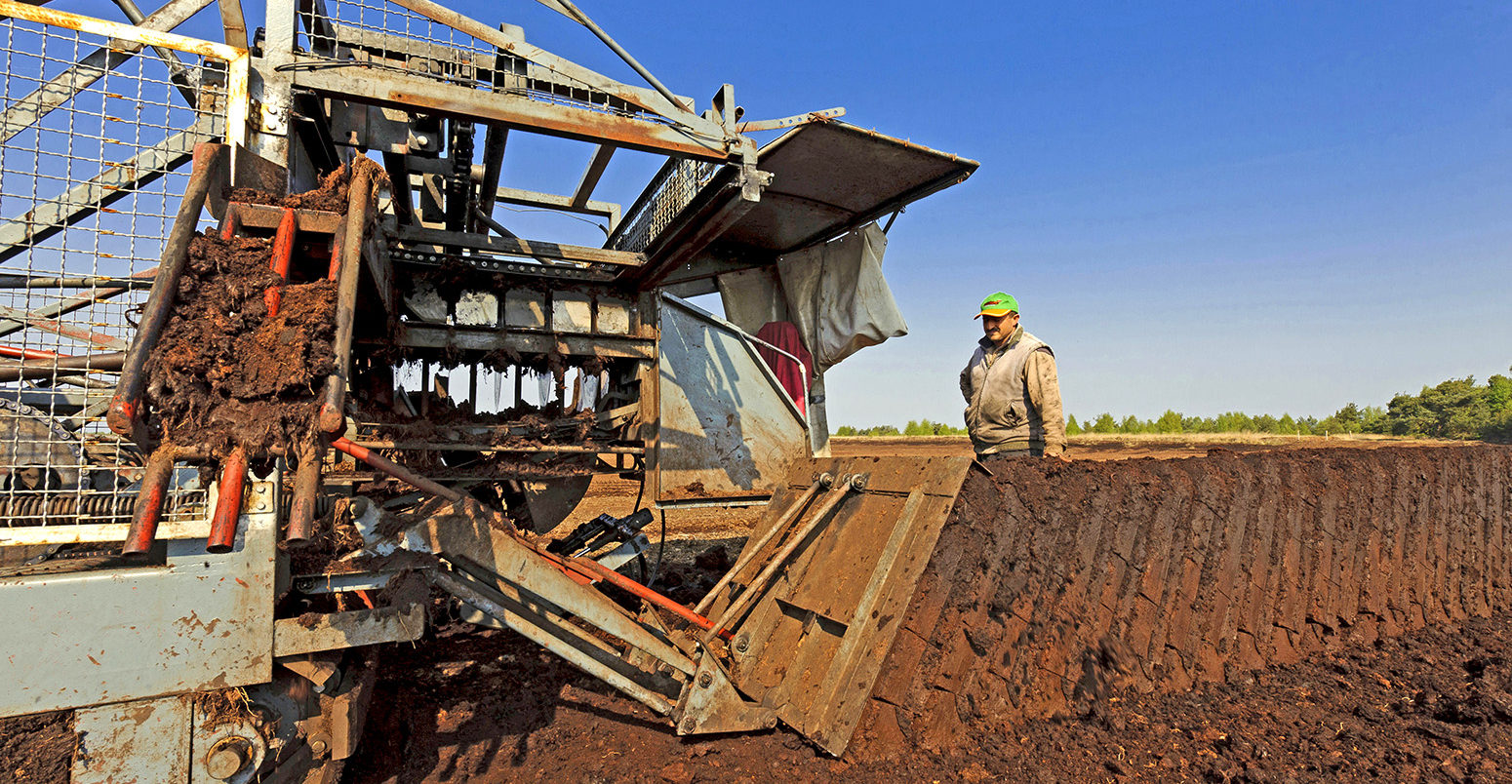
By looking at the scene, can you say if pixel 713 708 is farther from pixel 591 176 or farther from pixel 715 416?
pixel 591 176

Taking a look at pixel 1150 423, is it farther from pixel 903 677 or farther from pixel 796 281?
pixel 903 677

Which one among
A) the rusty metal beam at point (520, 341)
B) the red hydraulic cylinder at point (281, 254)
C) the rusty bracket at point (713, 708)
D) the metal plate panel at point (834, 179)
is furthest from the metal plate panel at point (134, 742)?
the metal plate panel at point (834, 179)

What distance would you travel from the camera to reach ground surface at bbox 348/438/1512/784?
2.80 m

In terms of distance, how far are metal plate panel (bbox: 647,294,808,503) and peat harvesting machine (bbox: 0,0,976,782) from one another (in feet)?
0.08

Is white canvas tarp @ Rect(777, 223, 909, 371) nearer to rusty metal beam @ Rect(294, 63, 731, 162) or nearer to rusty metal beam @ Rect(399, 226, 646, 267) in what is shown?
rusty metal beam @ Rect(399, 226, 646, 267)

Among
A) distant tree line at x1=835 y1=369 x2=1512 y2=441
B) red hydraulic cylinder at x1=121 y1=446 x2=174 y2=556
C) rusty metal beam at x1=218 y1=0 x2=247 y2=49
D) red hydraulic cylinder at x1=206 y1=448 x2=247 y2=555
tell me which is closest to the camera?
red hydraulic cylinder at x1=121 y1=446 x2=174 y2=556

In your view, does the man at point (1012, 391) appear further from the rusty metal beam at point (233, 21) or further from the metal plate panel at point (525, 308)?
the rusty metal beam at point (233, 21)

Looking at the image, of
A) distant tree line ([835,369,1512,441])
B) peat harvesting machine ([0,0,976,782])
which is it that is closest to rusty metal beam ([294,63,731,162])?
peat harvesting machine ([0,0,976,782])

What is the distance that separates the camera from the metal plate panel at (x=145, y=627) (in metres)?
2.20

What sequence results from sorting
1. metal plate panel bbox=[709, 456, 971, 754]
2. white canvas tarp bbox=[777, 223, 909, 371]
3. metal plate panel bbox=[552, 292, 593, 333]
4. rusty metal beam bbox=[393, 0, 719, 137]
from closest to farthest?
metal plate panel bbox=[709, 456, 971, 754], rusty metal beam bbox=[393, 0, 719, 137], metal plate panel bbox=[552, 292, 593, 333], white canvas tarp bbox=[777, 223, 909, 371]

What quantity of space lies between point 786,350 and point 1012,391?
8.50 ft

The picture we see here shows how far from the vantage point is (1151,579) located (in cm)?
346

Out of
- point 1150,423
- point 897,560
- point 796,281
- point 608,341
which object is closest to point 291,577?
point 897,560

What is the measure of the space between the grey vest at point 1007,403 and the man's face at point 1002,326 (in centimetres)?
7
